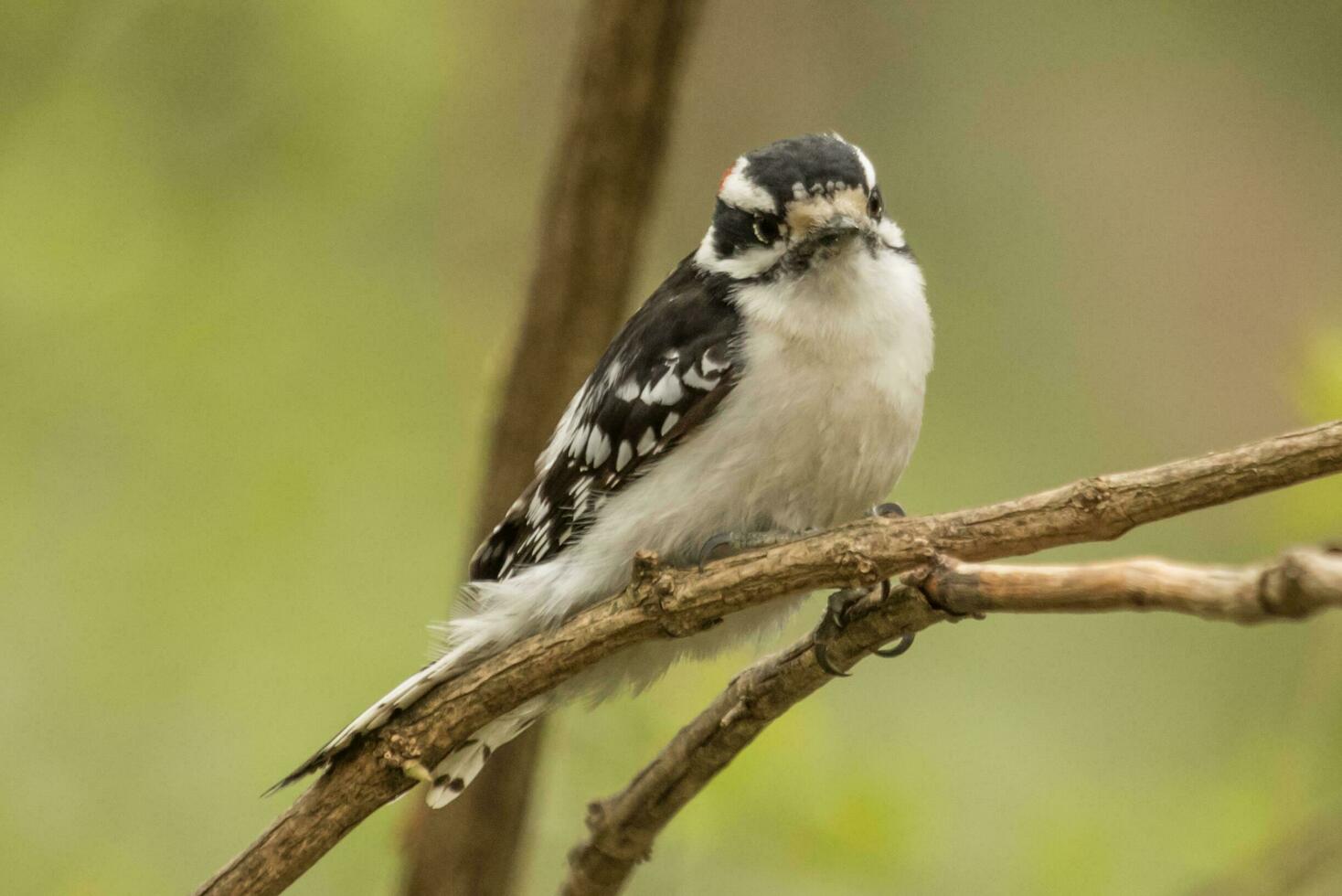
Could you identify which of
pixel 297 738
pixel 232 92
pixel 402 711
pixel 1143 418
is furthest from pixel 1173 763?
pixel 232 92

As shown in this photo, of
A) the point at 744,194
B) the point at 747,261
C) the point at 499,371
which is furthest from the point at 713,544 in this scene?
the point at 499,371

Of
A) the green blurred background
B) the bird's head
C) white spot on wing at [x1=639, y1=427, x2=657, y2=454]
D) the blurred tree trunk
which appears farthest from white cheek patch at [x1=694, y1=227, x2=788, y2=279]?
the green blurred background

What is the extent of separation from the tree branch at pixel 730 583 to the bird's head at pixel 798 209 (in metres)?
0.90

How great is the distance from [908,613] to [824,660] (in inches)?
12.6

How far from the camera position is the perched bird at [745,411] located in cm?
310

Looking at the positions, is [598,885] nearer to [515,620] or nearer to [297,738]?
[515,620]

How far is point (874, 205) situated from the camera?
3.27 meters

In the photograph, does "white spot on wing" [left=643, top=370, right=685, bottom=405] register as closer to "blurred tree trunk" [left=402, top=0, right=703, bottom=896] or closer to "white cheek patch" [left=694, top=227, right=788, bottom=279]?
"white cheek patch" [left=694, top=227, right=788, bottom=279]

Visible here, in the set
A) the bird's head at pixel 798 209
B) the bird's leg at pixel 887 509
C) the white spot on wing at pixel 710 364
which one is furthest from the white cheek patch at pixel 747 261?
the bird's leg at pixel 887 509

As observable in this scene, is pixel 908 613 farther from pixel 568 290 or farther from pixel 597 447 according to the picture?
pixel 568 290

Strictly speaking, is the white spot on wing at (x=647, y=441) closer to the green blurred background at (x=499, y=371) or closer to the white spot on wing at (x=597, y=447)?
the white spot on wing at (x=597, y=447)

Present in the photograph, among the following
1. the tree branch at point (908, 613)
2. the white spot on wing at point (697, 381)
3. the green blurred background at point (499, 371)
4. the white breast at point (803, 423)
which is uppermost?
the green blurred background at point (499, 371)

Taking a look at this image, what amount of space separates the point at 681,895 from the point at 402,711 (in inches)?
78.9

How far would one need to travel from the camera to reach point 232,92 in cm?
533
